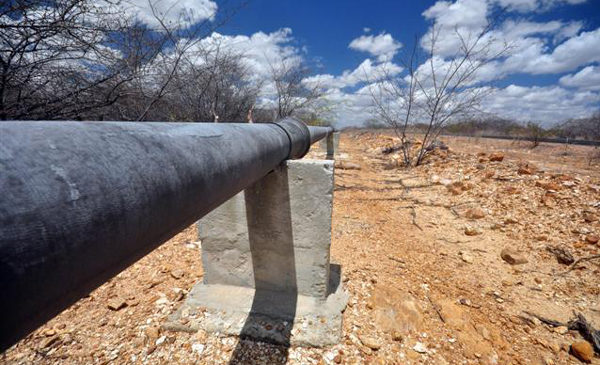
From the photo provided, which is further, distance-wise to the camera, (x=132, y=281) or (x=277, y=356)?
(x=132, y=281)

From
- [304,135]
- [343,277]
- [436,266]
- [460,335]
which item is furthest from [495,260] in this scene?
[304,135]

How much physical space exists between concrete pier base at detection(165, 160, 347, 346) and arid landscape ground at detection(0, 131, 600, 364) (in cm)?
11

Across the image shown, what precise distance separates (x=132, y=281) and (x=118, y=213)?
287 centimetres

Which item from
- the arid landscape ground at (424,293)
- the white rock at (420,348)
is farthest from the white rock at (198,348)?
the white rock at (420,348)

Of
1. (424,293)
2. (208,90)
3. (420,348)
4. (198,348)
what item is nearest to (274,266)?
(198,348)

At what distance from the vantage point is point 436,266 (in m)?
3.32

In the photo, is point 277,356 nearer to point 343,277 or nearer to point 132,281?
point 343,277

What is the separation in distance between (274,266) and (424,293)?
1.48 meters

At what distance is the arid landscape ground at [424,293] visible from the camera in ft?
6.53

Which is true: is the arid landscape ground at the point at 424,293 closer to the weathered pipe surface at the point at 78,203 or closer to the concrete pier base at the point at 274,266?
the concrete pier base at the point at 274,266

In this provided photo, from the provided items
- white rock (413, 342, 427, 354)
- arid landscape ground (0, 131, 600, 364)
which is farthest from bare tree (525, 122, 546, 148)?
white rock (413, 342, 427, 354)

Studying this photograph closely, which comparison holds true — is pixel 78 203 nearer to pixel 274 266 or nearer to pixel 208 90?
pixel 274 266

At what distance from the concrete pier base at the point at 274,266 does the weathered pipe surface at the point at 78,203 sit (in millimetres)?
1460

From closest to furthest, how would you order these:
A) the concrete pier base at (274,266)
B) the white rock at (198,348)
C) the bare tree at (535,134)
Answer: the white rock at (198,348) → the concrete pier base at (274,266) → the bare tree at (535,134)
